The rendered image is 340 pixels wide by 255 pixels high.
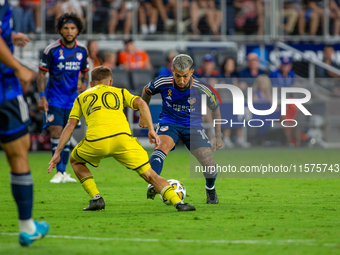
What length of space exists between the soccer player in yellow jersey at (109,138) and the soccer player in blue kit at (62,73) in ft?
9.86

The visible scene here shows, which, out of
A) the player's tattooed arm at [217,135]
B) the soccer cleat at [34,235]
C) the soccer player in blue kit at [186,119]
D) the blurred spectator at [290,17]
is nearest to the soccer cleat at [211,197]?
the soccer player in blue kit at [186,119]

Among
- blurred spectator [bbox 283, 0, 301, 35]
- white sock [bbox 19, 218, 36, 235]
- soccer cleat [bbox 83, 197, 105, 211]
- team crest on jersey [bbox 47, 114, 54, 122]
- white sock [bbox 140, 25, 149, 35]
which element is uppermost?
blurred spectator [bbox 283, 0, 301, 35]

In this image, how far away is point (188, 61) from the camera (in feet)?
21.2

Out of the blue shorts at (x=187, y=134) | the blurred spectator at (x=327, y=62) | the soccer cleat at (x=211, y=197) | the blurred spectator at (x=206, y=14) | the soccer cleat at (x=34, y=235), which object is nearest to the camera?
the soccer cleat at (x=34, y=235)

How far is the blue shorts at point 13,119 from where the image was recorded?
412 cm

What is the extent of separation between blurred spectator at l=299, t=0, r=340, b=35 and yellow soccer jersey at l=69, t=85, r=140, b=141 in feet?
46.6

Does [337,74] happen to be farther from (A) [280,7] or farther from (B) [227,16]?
(B) [227,16]

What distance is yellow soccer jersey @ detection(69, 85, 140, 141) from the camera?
585 cm

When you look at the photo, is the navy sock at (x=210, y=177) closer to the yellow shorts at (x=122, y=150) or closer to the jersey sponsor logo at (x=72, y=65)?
the yellow shorts at (x=122, y=150)

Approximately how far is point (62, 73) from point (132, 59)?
787cm

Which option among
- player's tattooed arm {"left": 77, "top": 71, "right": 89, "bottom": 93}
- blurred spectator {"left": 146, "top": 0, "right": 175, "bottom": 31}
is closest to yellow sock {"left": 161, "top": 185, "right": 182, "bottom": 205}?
player's tattooed arm {"left": 77, "top": 71, "right": 89, "bottom": 93}

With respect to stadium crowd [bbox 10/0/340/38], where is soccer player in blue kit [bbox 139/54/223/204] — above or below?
below

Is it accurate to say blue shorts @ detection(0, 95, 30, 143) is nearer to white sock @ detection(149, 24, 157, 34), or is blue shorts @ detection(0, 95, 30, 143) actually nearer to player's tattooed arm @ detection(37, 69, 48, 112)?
player's tattooed arm @ detection(37, 69, 48, 112)

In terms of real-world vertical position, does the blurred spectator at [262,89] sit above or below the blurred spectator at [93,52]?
below
